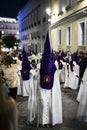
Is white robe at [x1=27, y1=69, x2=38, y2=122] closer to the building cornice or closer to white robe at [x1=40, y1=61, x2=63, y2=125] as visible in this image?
A: white robe at [x1=40, y1=61, x2=63, y2=125]

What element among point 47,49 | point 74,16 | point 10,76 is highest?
point 74,16

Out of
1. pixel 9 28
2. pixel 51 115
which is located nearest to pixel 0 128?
pixel 51 115

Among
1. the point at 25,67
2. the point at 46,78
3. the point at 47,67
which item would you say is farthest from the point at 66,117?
the point at 25,67

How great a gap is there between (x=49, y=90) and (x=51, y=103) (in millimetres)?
362

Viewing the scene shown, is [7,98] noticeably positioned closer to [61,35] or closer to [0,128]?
[0,128]

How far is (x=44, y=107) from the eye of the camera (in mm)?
6840

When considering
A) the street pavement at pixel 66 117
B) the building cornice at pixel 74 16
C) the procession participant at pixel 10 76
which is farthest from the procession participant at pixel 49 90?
the building cornice at pixel 74 16

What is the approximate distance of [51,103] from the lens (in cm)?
689

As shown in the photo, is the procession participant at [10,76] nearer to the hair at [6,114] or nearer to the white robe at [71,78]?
the hair at [6,114]

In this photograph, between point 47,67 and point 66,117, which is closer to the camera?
point 47,67

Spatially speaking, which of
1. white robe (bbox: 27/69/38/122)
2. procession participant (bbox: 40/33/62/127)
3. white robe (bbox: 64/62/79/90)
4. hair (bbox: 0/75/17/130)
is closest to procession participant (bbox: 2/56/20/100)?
white robe (bbox: 27/69/38/122)

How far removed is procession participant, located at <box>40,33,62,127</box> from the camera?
6.62 metres

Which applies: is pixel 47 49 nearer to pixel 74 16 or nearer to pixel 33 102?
pixel 33 102

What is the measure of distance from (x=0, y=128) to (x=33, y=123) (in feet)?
20.6
